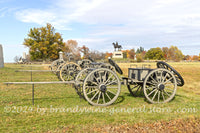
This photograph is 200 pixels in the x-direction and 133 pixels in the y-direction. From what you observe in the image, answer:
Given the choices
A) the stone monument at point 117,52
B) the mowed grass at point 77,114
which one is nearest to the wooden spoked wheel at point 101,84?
the mowed grass at point 77,114

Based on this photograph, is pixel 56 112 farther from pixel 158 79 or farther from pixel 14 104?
pixel 158 79

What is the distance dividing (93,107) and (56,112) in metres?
1.10

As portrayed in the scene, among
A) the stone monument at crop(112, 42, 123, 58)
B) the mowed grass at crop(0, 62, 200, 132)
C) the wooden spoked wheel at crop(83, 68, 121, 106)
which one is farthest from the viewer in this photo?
the stone monument at crop(112, 42, 123, 58)

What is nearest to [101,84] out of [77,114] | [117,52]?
[77,114]

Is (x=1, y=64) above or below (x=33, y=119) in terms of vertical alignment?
above

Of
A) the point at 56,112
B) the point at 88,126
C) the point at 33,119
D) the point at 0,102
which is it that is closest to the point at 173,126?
the point at 88,126

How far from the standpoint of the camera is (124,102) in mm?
5859

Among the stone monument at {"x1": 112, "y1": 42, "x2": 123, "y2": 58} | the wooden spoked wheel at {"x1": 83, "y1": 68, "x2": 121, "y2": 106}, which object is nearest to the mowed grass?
the wooden spoked wheel at {"x1": 83, "y1": 68, "x2": 121, "y2": 106}

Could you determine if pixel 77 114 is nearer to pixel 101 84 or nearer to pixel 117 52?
pixel 101 84

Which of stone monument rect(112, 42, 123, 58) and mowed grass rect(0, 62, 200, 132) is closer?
mowed grass rect(0, 62, 200, 132)

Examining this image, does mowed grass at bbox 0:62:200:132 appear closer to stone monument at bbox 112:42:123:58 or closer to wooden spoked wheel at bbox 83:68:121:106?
wooden spoked wheel at bbox 83:68:121:106

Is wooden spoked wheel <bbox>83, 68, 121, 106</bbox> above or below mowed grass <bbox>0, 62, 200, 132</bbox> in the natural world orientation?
above

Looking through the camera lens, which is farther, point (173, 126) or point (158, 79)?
point (158, 79)

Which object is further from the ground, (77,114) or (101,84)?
(101,84)
